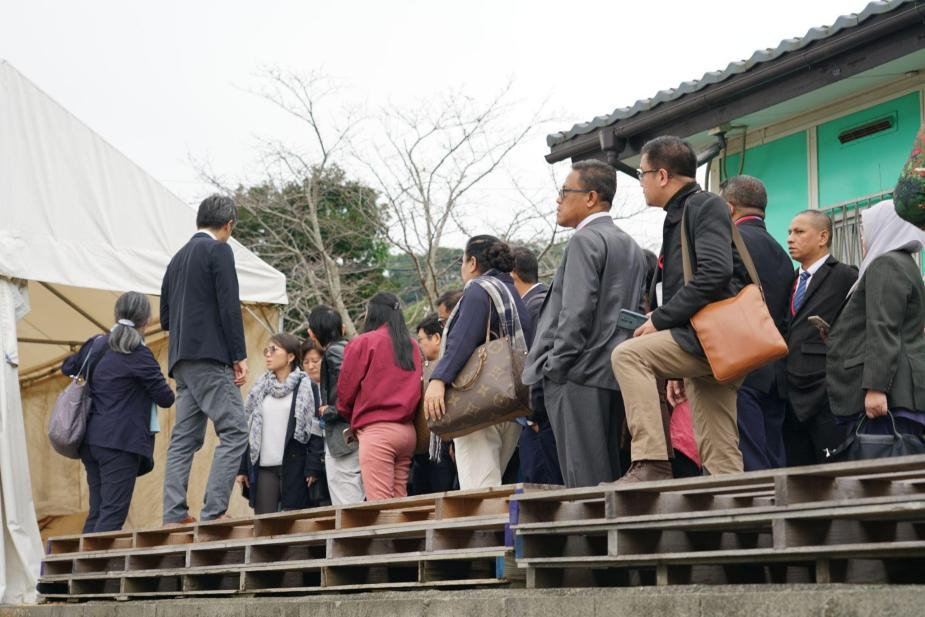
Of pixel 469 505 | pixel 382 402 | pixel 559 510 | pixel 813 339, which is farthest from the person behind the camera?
pixel 382 402

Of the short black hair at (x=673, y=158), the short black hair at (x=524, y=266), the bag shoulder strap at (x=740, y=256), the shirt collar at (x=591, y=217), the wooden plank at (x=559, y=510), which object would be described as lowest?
the wooden plank at (x=559, y=510)

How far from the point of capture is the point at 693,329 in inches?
203

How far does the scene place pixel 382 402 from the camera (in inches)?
294

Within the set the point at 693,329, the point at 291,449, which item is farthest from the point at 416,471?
the point at 693,329

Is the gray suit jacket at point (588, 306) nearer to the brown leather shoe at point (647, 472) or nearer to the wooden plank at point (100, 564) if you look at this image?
the brown leather shoe at point (647, 472)

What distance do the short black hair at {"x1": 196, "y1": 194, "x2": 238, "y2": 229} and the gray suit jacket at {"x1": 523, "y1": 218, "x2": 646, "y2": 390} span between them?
2.94 meters

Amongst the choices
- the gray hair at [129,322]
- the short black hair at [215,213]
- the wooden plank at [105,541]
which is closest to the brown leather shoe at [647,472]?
the short black hair at [215,213]

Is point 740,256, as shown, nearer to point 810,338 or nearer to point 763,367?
point 763,367

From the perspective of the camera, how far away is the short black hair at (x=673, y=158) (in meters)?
5.57

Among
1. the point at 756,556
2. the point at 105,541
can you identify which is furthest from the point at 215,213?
the point at 756,556

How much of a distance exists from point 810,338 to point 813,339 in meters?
0.02

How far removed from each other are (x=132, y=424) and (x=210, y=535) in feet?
4.56

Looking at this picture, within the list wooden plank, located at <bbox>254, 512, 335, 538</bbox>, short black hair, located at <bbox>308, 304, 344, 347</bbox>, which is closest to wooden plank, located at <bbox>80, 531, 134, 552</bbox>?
wooden plank, located at <bbox>254, 512, 335, 538</bbox>

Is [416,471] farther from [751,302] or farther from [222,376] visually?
[751,302]
